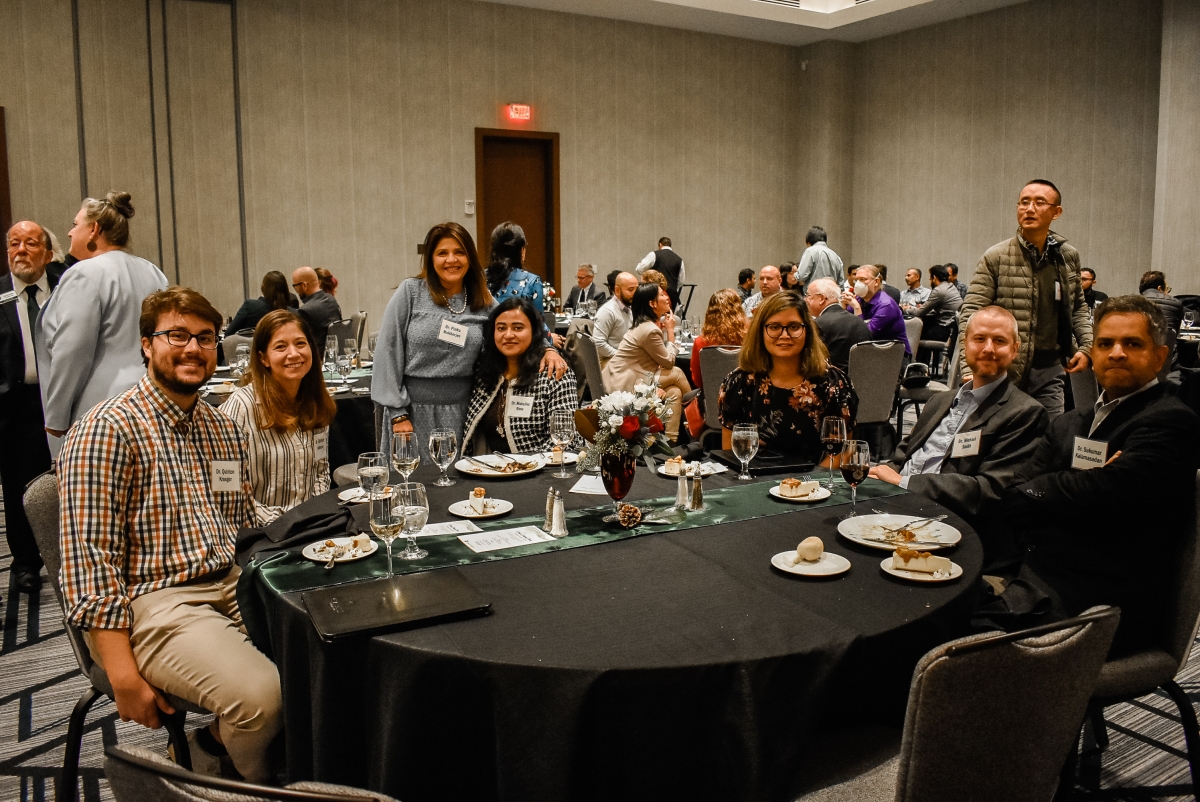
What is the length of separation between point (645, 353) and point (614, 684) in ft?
13.4

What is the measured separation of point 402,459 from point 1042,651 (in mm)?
1559

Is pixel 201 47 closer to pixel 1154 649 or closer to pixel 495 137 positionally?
pixel 495 137

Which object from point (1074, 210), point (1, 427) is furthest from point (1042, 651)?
point (1074, 210)

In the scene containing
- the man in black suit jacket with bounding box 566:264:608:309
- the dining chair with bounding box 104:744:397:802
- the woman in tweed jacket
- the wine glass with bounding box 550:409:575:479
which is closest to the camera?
the dining chair with bounding box 104:744:397:802

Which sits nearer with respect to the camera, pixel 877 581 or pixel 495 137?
pixel 877 581

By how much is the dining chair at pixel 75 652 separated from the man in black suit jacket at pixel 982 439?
1.93 metres

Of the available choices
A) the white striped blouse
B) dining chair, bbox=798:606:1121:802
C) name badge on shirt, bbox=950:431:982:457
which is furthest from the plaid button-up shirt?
name badge on shirt, bbox=950:431:982:457

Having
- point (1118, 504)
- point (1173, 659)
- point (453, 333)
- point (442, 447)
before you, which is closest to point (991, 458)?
A: point (1118, 504)

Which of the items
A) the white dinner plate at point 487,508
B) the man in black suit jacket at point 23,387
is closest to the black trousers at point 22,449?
the man in black suit jacket at point 23,387

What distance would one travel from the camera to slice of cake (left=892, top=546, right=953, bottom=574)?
183 cm

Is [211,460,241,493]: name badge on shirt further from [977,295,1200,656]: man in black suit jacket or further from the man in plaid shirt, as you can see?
[977,295,1200,656]: man in black suit jacket

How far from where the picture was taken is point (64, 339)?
11.8ft

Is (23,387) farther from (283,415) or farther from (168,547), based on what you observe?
(168,547)

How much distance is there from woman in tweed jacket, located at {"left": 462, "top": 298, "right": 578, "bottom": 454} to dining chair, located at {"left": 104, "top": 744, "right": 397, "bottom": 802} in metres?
2.28
